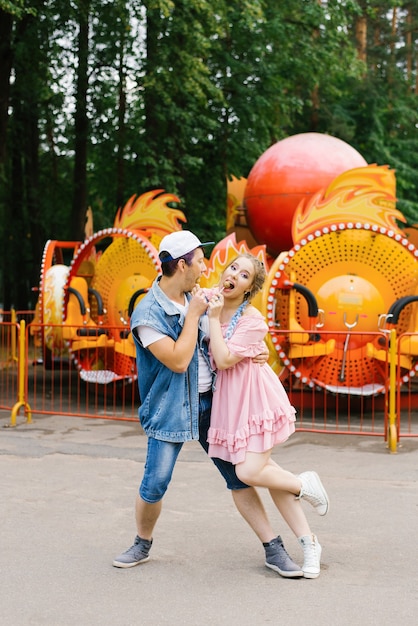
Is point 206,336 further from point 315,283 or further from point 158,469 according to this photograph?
point 315,283

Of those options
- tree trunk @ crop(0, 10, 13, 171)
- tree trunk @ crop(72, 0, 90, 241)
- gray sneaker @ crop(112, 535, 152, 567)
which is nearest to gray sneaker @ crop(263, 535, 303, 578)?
gray sneaker @ crop(112, 535, 152, 567)

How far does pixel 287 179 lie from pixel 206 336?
7617 mm

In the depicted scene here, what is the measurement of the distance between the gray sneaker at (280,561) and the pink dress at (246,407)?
514 mm

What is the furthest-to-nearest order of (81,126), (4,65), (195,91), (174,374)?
(81,126) → (4,65) → (195,91) → (174,374)

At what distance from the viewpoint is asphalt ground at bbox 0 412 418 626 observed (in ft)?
13.8

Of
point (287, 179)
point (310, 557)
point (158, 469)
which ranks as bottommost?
point (310, 557)

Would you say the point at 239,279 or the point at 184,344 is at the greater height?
the point at 239,279

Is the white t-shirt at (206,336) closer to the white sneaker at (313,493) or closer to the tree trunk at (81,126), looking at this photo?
the white sneaker at (313,493)

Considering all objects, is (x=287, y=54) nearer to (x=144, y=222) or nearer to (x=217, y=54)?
(x=217, y=54)

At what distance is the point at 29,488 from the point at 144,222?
18.8 ft

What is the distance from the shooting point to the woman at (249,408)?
4.65m

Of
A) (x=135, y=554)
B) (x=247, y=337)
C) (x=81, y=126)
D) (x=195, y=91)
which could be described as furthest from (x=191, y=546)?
(x=81, y=126)

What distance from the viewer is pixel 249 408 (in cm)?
473

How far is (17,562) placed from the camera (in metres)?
4.94
